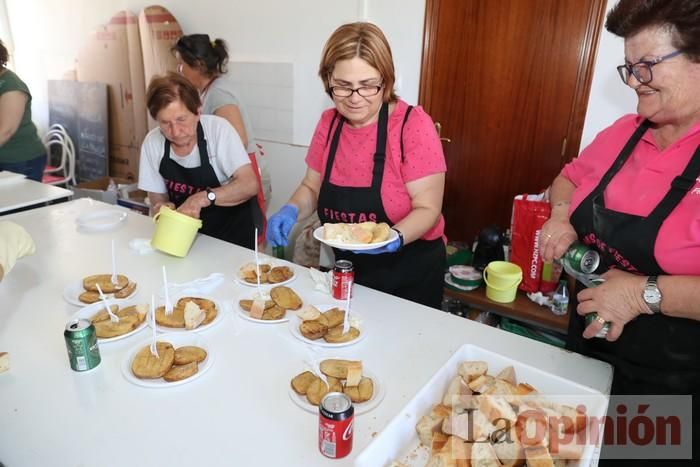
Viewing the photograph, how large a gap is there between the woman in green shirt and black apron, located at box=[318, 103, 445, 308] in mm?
2428

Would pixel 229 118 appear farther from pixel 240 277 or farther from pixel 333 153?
pixel 240 277

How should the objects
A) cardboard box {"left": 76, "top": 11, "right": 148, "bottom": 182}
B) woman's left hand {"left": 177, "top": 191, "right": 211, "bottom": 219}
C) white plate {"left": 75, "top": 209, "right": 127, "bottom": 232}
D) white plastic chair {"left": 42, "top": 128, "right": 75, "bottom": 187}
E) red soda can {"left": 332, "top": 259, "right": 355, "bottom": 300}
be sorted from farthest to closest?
white plastic chair {"left": 42, "top": 128, "right": 75, "bottom": 187} → cardboard box {"left": 76, "top": 11, "right": 148, "bottom": 182} → white plate {"left": 75, "top": 209, "right": 127, "bottom": 232} → woman's left hand {"left": 177, "top": 191, "right": 211, "bottom": 219} → red soda can {"left": 332, "top": 259, "right": 355, "bottom": 300}

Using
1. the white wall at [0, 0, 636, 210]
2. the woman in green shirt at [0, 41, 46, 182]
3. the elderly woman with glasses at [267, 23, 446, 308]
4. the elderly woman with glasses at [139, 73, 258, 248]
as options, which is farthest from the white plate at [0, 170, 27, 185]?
the elderly woman with glasses at [267, 23, 446, 308]

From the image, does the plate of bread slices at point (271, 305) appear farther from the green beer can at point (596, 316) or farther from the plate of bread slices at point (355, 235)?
the green beer can at point (596, 316)

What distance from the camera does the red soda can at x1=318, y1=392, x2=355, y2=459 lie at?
875 mm

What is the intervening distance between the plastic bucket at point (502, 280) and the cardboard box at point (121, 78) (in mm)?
3641

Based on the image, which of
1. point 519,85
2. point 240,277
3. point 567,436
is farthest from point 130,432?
point 519,85

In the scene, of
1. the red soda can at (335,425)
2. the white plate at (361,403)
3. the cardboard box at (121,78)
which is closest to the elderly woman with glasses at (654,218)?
the white plate at (361,403)

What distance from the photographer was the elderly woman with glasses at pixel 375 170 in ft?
5.26

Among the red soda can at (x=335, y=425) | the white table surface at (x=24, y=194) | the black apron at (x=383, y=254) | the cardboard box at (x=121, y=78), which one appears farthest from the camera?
the cardboard box at (x=121, y=78)

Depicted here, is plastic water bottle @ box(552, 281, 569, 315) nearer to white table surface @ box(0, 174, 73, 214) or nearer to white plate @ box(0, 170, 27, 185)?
white table surface @ box(0, 174, 73, 214)

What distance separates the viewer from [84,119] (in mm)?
5070

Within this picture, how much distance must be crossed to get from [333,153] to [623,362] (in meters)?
1.18

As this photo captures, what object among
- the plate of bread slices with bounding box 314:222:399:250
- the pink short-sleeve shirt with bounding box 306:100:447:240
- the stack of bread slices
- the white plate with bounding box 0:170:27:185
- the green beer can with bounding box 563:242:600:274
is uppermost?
the pink short-sleeve shirt with bounding box 306:100:447:240
